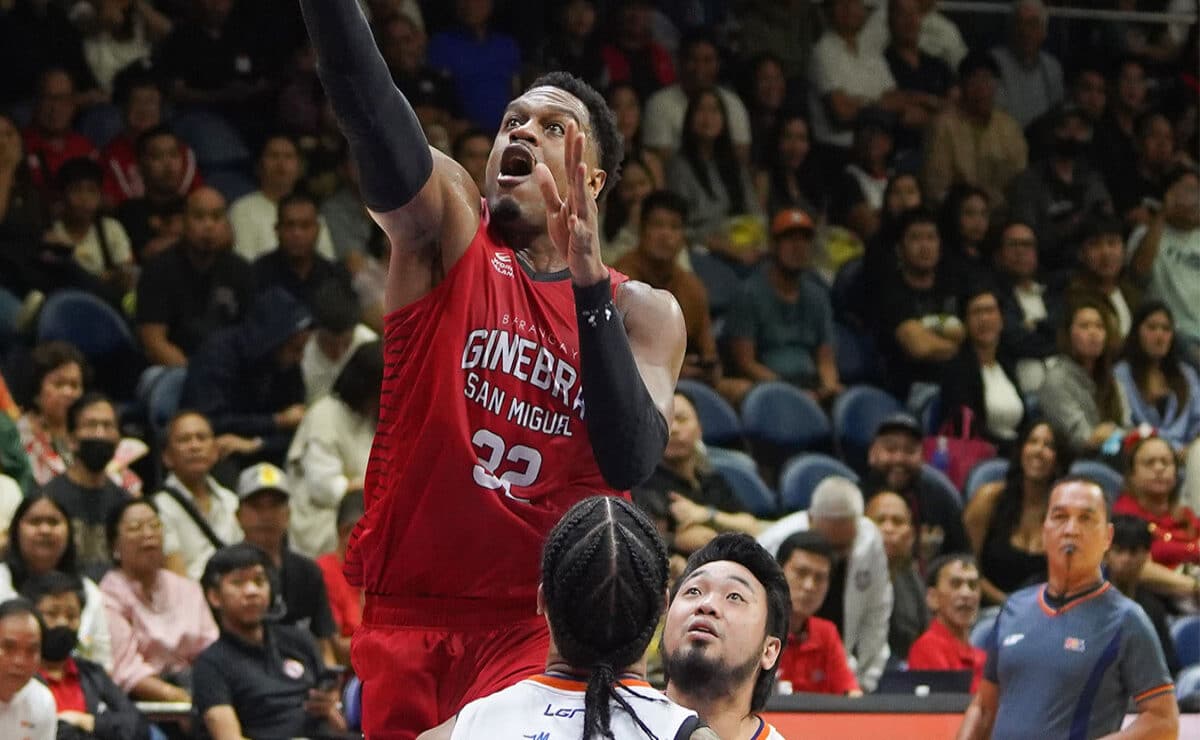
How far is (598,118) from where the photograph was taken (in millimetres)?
4371

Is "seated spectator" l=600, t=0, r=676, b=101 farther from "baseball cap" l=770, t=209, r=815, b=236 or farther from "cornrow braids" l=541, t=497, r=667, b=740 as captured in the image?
"cornrow braids" l=541, t=497, r=667, b=740

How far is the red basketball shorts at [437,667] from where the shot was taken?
156 inches

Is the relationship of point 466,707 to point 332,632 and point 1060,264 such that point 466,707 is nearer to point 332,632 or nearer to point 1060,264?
point 332,632

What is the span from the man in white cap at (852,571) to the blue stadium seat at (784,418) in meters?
1.60

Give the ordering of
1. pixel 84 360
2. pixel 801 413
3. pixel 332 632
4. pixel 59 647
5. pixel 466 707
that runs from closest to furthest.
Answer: pixel 466 707
pixel 59 647
pixel 332 632
pixel 84 360
pixel 801 413

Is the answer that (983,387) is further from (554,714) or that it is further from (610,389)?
(554,714)

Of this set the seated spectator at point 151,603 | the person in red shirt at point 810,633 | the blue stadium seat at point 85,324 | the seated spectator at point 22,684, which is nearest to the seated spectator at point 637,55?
the blue stadium seat at point 85,324

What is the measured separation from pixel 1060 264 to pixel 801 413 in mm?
3274

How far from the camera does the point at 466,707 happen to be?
3.38 metres

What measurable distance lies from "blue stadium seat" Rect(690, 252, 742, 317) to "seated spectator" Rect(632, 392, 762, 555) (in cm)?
217

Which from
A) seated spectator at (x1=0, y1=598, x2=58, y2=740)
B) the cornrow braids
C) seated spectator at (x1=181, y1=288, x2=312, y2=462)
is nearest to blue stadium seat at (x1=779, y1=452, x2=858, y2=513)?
seated spectator at (x1=181, y1=288, x2=312, y2=462)

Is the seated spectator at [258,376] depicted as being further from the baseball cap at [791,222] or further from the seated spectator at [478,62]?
the baseball cap at [791,222]

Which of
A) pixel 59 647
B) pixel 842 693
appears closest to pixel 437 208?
pixel 59 647

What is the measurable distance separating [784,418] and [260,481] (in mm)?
3190
